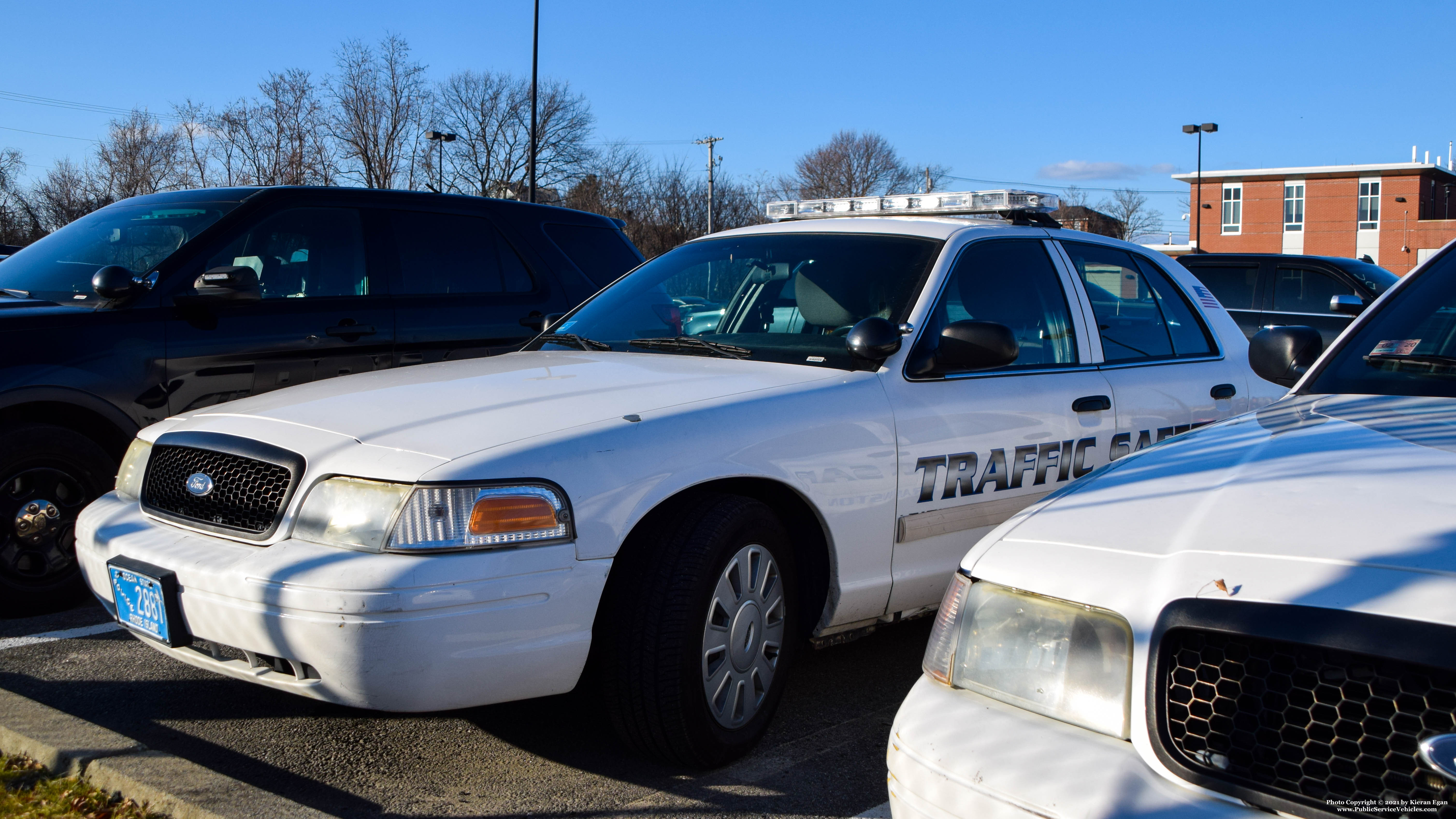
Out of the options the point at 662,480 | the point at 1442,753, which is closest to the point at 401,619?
the point at 662,480

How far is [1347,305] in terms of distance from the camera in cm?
1041

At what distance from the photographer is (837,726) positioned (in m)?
3.62

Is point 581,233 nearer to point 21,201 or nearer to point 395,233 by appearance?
point 395,233

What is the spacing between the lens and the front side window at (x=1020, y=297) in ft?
13.9

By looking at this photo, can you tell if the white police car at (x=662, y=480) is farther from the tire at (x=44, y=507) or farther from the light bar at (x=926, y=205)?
the tire at (x=44, y=507)

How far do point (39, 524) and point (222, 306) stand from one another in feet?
3.94

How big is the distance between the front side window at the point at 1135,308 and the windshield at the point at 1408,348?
156 cm

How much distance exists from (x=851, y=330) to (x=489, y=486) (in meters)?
1.41

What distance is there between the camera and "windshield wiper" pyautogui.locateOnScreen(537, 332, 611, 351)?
14.4 ft

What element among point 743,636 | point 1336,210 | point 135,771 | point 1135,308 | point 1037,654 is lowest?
point 135,771

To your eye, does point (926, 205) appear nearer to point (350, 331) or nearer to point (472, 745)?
point (350, 331)

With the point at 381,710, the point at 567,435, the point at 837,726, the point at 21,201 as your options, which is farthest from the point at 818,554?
the point at 21,201

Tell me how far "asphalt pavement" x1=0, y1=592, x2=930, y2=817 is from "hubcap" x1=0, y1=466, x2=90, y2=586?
1.45ft

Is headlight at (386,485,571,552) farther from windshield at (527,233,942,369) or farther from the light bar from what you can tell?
the light bar
